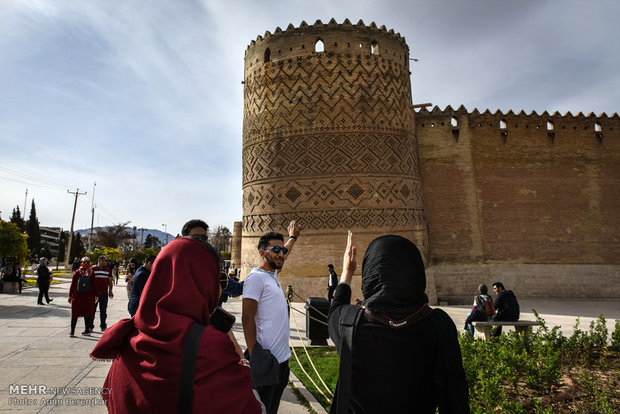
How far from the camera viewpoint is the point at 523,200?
14.7m

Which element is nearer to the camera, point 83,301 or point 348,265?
point 348,265

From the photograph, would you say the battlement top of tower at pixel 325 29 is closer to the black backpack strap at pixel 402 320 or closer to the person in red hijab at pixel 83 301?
the person in red hijab at pixel 83 301

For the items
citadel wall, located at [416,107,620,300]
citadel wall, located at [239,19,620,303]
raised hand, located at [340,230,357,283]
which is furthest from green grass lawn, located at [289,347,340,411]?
citadel wall, located at [416,107,620,300]

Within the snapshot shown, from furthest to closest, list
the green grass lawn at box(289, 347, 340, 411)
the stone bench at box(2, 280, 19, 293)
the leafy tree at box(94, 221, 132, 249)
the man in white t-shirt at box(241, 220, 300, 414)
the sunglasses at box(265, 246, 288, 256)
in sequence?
the leafy tree at box(94, 221, 132, 249) < the stone bench at box(2, 280, 19, 293) < the green grass lawn at box(289, 347, 340, 411) < the sunglasses at box(265, 246, 288, 256) < the man in white t-shirt at box(241, 220, 300, 414)

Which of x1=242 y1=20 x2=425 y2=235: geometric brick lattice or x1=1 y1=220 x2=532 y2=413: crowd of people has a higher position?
x1=242 y1=20 x2=425 y2=235: geometric brick lattice

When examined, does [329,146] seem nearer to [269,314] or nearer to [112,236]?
[269,314]

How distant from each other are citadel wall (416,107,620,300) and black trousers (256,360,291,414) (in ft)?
40.2

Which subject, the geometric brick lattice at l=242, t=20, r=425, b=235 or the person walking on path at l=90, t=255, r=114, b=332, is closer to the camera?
the person walking on path at l=90, t=255, r=114, b=332

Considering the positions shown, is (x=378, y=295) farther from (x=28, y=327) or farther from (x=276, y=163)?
(x=276, y=163)

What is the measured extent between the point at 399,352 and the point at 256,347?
125 centimetres

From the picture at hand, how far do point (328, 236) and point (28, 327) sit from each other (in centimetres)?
787

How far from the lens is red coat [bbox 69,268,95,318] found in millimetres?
6250

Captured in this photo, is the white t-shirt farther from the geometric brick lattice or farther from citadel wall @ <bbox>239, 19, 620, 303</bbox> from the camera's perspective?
the geometric brick lattice

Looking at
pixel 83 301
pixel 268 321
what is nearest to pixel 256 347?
pixel 268 321
